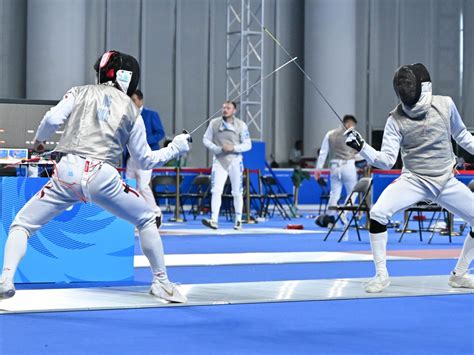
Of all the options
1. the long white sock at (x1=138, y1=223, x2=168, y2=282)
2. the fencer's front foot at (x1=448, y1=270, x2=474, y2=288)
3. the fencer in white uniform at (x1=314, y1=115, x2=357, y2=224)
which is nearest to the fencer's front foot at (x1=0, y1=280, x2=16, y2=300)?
the long white sock at (x1=138, y1=223, x2=168, y2=282)

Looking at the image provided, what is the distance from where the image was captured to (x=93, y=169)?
5406 mm

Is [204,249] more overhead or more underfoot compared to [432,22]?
more underfoot

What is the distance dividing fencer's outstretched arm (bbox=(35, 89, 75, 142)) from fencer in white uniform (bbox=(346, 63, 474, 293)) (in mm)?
1898

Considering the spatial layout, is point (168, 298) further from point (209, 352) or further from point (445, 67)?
point (445, 67)

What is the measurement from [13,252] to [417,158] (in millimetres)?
2650

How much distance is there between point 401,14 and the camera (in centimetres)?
2512

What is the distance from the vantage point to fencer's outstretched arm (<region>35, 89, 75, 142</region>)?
17.7 ft

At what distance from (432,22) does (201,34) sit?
5.94m

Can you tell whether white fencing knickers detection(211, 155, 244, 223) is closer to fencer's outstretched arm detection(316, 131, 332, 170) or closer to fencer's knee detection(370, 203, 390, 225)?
fencer's outstretched arm detection(316, 131, 332, 170)

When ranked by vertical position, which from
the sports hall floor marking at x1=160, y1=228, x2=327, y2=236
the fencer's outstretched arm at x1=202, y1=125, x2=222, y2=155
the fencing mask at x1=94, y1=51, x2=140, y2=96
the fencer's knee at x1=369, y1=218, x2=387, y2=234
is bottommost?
the sports hall floor marking at x1=160, y1=228, x2=327, y2=236

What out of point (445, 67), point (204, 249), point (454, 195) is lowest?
point (204, 249)

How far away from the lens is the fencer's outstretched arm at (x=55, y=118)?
17.7 feet

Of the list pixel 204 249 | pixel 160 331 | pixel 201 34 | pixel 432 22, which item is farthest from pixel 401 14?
pixel 160 331

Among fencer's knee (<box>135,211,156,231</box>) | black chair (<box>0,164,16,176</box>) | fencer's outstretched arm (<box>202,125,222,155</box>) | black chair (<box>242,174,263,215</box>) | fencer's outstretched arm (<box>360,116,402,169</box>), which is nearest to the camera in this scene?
fencer's knee (<box>135,211,156,231</box>)
